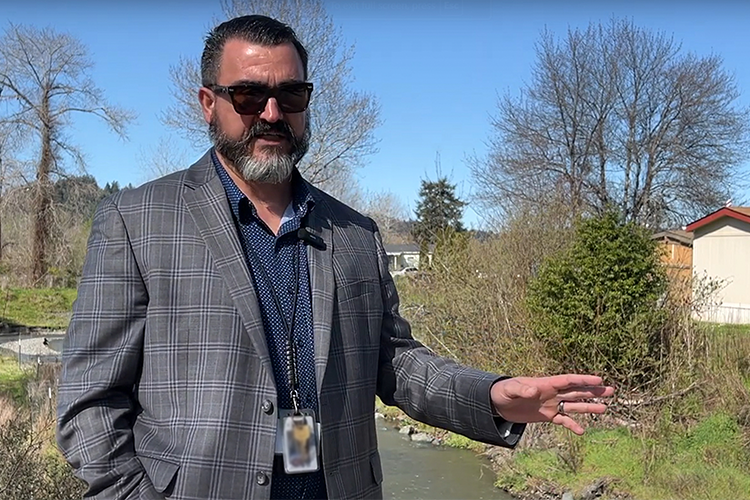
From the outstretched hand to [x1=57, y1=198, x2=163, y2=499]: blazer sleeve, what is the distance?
784 millimetres

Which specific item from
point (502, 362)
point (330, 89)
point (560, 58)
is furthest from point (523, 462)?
point (560, 58)

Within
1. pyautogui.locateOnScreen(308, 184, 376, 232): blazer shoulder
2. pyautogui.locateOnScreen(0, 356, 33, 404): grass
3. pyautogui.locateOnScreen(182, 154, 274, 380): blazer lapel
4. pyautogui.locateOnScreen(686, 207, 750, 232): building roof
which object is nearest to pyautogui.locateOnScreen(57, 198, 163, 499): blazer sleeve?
pyautogui.locateOnScreen(182, 154, 274, 380): blazer lapel

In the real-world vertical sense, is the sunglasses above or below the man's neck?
above

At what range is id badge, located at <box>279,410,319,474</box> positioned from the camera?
1466 millimetres

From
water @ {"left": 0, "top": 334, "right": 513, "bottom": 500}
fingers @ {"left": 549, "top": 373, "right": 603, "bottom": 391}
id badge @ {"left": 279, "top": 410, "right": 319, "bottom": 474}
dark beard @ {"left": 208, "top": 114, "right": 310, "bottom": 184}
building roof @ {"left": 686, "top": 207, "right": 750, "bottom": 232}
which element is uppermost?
building roof @ {"left": 686, "top": 207, "right": 750, "bottom": 232}

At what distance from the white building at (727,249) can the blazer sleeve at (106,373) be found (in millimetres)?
17847

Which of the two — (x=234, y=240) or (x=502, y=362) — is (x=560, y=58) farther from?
(x=234, y=240)

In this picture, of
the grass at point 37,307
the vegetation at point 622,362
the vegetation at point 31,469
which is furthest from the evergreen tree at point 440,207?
the vegetation at point 31,469

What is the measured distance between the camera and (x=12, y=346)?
1357 cm

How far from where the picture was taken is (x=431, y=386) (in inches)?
69.2

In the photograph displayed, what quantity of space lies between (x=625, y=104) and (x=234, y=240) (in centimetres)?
2016

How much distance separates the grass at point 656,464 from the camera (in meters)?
5.70

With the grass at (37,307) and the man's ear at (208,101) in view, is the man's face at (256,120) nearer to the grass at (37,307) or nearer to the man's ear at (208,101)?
the man's ear at (208,101)

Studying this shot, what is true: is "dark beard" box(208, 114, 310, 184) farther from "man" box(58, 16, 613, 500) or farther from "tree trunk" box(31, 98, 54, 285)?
"tree trunk" box(31, 98, 54, 285)
